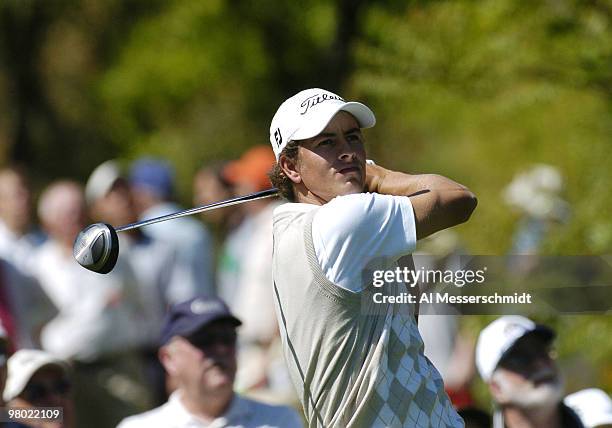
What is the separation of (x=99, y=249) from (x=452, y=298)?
1.29 m

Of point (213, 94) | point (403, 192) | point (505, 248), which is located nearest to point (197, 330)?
point (403, 192)

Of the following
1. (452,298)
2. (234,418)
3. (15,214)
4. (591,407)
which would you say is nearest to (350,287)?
(452,298)

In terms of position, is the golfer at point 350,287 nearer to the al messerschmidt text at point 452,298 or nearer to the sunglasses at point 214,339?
the al messerschmidt text at point 452,298

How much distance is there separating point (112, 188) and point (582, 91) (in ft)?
11.4

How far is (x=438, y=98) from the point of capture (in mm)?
8516

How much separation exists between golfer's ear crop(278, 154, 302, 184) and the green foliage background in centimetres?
200

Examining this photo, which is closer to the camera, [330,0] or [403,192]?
[403,192]

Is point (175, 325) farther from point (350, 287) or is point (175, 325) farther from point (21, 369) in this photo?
point (350, 287)

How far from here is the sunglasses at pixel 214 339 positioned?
6.34 metres

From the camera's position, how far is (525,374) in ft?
18.3

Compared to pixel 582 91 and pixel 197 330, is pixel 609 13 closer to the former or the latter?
pixel 582 91

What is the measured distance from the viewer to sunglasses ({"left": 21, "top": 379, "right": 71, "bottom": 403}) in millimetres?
6109

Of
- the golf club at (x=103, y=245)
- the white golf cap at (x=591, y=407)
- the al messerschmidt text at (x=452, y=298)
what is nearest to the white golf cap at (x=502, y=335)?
the al messerschmidt text at (x=452, y=298)

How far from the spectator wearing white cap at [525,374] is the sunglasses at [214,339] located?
1294mm
